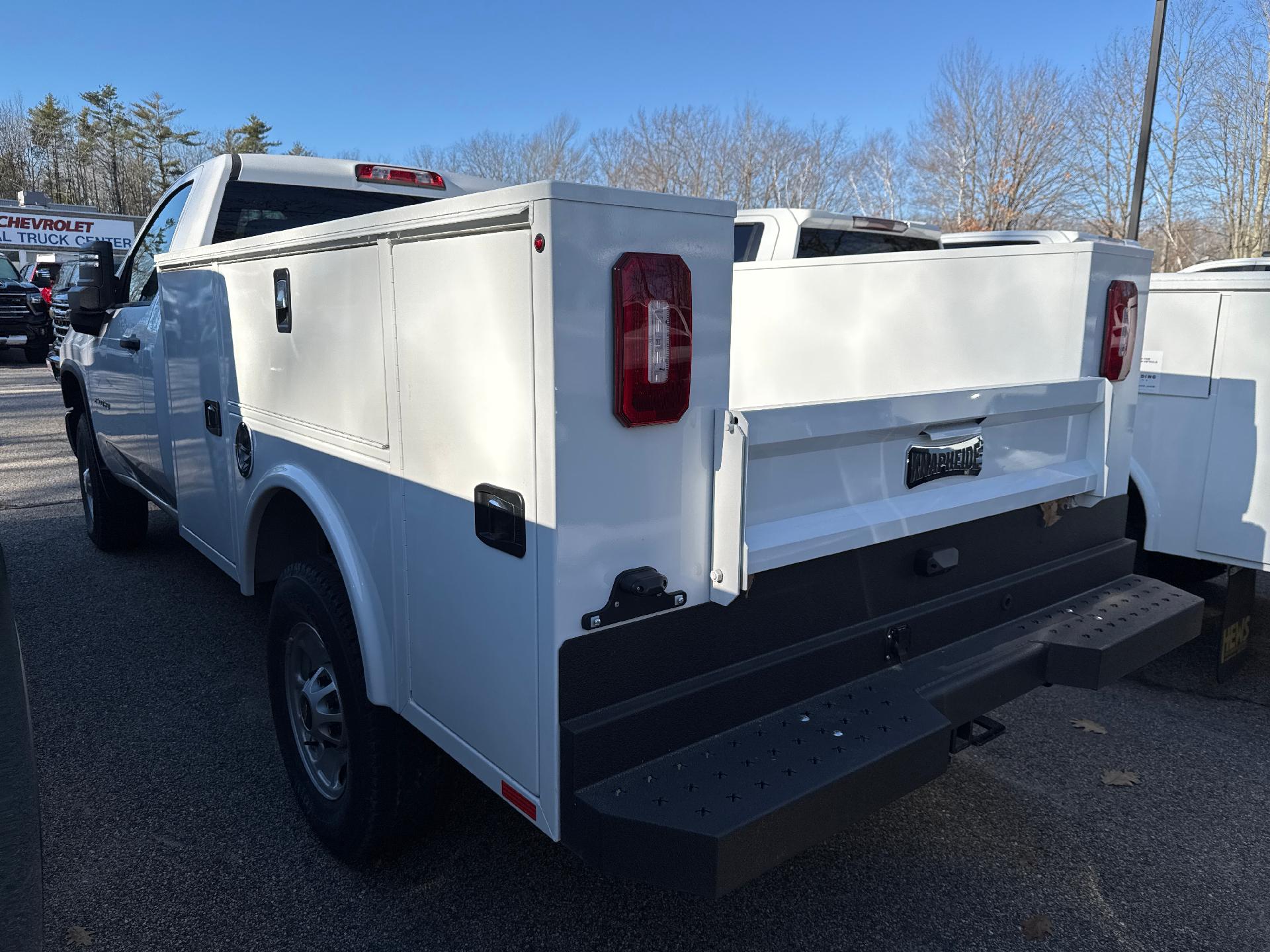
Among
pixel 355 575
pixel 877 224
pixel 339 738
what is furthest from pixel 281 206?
pixel 877 224

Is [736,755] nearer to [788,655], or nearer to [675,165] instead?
[788,655]

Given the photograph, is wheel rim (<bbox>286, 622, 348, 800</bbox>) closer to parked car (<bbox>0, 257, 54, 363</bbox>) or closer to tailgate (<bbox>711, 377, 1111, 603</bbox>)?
tailgate (<bbox>711, 377, 1111, 603</bbox>)

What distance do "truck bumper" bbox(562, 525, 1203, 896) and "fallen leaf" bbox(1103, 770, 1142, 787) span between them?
960 millimetres

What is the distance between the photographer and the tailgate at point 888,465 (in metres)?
2.00

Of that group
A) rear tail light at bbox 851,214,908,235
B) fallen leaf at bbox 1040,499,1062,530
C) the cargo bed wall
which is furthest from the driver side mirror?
rear tail light at bbox 851,214,908,235

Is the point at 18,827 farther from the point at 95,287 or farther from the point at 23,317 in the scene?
the point at 23,317

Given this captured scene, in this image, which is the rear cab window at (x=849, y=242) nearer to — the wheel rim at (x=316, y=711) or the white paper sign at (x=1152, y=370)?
the white paper sign at (x=1152, y=370)

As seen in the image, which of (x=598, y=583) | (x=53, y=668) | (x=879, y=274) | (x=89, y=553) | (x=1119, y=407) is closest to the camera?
(x=598, y=583)

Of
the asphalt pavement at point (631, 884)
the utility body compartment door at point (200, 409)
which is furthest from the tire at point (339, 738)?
the utility body compartment door at point (200, 409)

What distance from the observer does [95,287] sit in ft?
15.3

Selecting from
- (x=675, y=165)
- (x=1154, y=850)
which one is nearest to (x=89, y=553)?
(x=1154, y=850)

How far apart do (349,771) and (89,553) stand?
4341 millimetres

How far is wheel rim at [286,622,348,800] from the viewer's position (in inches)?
108

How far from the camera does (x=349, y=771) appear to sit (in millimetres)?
2582
